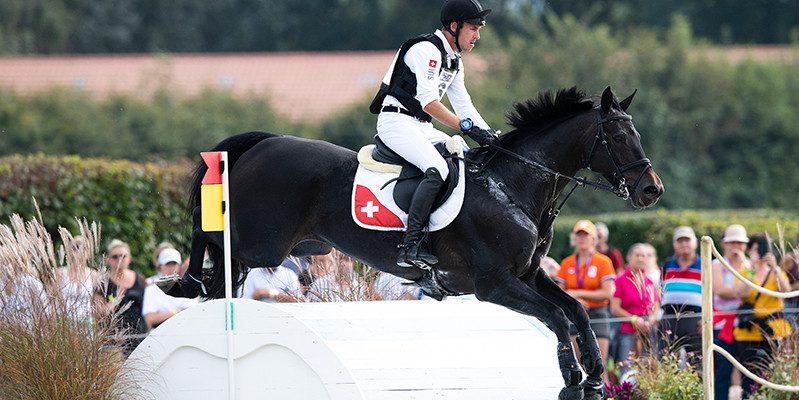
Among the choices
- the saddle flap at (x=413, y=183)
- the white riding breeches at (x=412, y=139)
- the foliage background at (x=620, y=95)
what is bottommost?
the saddle flap at (x=413, y=183)

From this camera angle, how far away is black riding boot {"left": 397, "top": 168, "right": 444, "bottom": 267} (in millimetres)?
6863

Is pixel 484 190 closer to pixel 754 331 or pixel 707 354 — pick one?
pixel 707 354

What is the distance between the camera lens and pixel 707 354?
20.4 ft

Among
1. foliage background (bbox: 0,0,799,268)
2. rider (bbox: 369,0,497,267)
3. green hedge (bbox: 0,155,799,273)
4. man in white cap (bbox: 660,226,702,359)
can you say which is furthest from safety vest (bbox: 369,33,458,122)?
foliage background (bbox: 0,0,799,268)

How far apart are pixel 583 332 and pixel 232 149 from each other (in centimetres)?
259

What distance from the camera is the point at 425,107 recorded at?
703 centimetres

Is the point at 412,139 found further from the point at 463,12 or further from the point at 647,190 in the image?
the point at 647,190

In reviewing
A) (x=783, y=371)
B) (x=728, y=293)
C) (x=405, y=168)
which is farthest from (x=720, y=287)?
(x=405, y=168)

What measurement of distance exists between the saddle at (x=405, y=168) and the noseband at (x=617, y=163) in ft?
2.69

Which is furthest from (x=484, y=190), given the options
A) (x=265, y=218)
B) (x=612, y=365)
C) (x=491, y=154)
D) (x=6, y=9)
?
(x=6, y=9)

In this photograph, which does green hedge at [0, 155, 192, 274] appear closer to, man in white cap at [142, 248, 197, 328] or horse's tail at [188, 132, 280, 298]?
man in white cap at [142, 248, 197, 328]

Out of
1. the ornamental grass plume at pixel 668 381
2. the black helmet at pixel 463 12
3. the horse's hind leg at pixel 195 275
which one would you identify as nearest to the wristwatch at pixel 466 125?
the black helmet at pixel 463 12

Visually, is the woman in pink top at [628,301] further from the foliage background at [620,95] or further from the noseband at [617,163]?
the foliage background at [620,95]

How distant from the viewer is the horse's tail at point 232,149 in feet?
25.3
